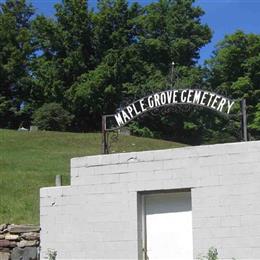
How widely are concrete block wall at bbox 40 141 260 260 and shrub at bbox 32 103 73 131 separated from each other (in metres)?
40.2

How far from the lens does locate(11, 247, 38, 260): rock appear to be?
532 inches

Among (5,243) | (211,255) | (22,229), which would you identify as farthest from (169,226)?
(5,243)

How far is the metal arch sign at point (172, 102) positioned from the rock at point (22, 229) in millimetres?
2557

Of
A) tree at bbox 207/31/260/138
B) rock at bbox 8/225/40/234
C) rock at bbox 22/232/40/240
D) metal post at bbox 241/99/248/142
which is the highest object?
tree at bbox 207/31/260/138

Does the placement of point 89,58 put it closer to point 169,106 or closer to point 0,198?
point 0,198

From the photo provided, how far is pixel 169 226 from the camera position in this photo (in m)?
11.9

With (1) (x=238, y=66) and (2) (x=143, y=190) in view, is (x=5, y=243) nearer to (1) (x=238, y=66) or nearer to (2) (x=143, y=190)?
(2) (x=143, y=190)

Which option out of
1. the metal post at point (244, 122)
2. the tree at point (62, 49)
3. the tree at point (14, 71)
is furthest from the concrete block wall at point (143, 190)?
the tree at point (14, 71)

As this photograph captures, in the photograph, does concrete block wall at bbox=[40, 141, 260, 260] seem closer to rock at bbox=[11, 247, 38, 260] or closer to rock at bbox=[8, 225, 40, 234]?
rock at bbox=[11, 247, 38, 260]

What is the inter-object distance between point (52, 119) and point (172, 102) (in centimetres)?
4251

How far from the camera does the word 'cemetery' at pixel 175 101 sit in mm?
12648

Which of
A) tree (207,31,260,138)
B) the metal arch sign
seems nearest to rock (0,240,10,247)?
the metal arch sign

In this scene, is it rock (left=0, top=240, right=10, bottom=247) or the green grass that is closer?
rock (left=0, top=240, right=10, bottom=247)

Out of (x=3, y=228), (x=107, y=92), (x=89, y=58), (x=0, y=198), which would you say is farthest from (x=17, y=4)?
(x=3, y=228)
